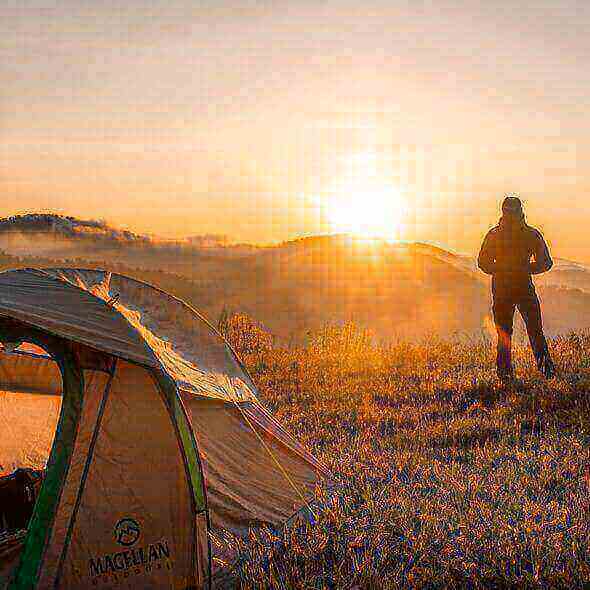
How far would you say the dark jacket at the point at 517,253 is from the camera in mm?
8992

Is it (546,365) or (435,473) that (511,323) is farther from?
(435,473)

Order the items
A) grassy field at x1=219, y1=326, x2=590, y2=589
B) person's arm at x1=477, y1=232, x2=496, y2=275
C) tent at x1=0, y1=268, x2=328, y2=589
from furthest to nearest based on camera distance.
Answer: person's arm at x1=477, y1=232, x2=496, y2=275 < grassy field at x1=219, y1=326, x2=590, y2=589 < tent at x1=0, y1=268, x2=328, y2=589

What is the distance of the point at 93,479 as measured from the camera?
4227 millimetres

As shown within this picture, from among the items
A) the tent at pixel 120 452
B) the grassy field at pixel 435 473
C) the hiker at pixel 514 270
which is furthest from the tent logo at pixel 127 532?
the hiker at pixel 514 270

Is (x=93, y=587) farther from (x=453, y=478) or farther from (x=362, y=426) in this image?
(x=362, y=426)

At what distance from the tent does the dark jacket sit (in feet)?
17.2

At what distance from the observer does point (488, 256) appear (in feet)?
30.1

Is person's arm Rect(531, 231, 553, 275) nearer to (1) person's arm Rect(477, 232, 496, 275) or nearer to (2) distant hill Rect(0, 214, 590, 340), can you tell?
(1) person's arm Rect(477, 232, 496, 275)

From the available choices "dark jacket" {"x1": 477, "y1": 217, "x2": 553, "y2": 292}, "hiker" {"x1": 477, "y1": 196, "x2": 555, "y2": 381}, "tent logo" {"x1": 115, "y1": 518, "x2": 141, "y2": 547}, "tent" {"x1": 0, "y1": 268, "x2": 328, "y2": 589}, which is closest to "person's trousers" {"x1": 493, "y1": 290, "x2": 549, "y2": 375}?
"hiker" {"x1": 477, "y1": 196, "x2": 555, "y2": 381}

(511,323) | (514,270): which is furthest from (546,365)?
(514,270)

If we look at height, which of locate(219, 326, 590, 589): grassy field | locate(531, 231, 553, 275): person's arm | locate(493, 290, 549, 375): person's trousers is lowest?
locate(219, 326, 590, 589): grassy field

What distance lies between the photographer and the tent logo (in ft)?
13.9

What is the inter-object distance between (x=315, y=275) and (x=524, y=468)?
36.9 m

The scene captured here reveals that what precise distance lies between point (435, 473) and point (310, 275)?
1456 inches
